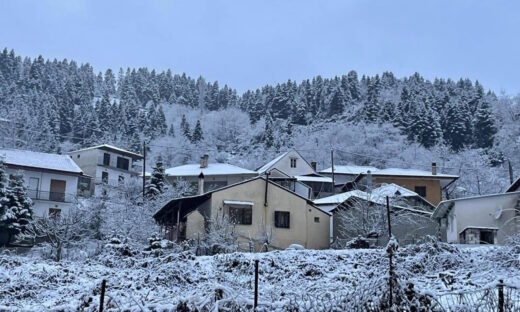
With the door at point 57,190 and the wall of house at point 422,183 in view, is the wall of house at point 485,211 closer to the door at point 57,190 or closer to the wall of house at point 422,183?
the wall of house at point 422,183

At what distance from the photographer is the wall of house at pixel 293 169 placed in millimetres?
57906

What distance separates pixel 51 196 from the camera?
45.9 metres

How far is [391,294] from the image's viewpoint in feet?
21.5

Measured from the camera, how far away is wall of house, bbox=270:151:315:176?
5791 cm

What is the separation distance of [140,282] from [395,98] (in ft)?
267

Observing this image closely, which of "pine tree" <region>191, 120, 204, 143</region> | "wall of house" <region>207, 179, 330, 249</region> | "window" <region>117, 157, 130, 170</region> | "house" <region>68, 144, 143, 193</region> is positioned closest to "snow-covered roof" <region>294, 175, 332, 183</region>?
"wall of house" <region>207, 179, 330, 249</region>

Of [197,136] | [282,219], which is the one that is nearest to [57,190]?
[282,219]

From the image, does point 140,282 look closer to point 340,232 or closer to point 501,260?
point 501,260

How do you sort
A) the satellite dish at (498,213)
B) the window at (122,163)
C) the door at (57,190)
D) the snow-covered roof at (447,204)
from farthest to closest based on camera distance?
1. the window at (122,163)
2. the door at (57,190)
3. the snow-covered roof at (447,204)
4. the satellite dish at (498,213)

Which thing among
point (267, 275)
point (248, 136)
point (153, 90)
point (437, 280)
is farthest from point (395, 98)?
point (437, 280)

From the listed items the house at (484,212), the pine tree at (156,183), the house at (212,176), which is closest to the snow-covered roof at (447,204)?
the house at (484,212)

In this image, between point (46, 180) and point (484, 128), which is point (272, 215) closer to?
point (46, 180)

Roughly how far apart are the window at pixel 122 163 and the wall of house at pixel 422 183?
28.8m

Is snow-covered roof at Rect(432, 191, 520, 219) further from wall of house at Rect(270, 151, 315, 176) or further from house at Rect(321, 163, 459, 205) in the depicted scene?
wall of house at Rect(270, 151, 315, 176)
